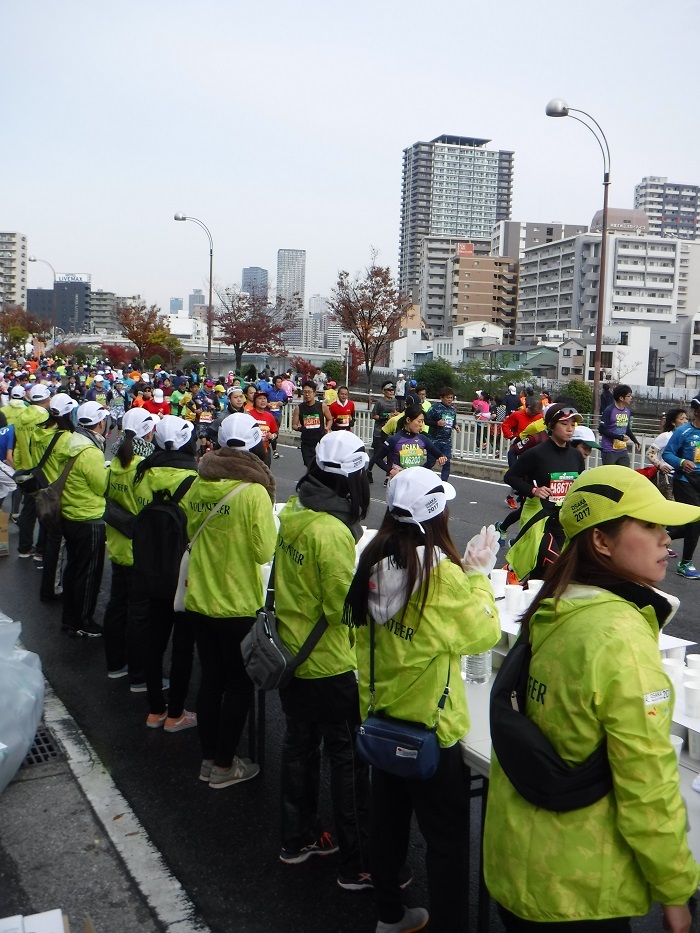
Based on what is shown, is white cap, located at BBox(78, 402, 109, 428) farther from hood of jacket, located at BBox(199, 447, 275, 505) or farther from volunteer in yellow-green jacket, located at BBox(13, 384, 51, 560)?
hood of jacket, located at BBox(199, 447, 275, 505)

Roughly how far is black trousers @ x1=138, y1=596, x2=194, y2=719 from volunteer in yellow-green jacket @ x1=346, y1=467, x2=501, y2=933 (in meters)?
2.28

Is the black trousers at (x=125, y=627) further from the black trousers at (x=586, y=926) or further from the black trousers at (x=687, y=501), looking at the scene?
Result: the black trousers at (x=687, y=501)

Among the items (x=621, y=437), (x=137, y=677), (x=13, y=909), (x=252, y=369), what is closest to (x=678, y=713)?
(x=13, y=909)

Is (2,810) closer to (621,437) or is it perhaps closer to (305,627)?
(305,627)

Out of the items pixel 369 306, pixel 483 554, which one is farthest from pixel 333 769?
pixel 369 306

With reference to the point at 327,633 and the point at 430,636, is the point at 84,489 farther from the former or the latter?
the point at 430,636

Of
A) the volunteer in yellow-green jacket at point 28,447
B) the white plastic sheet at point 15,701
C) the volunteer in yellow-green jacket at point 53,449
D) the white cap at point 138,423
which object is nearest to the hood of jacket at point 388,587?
the white plastic sheet at point 15,701

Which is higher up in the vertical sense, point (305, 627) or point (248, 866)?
point (305, 627)

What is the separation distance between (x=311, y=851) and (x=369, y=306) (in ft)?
160

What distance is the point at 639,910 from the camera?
207cm

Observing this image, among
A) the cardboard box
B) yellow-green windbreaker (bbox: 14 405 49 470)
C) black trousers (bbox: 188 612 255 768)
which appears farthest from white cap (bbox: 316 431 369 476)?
the cardboard box

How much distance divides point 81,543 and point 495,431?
12.5 meters

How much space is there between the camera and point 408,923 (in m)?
3.38

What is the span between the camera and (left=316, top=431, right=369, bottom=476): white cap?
3.65m
